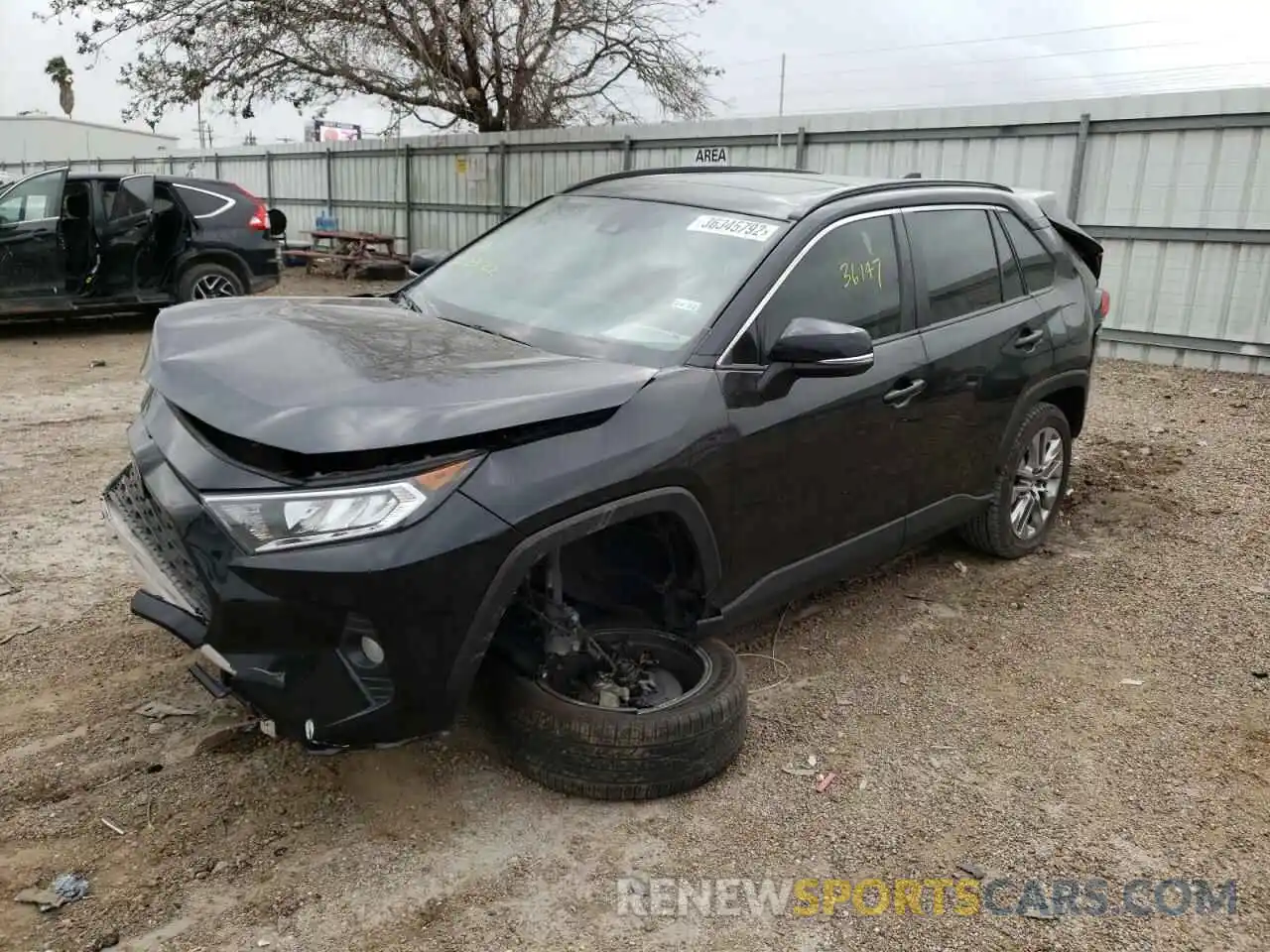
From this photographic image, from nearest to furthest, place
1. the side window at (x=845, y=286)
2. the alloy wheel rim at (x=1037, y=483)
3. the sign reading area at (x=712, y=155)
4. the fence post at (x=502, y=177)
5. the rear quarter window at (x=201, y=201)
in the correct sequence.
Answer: the side window at (x=845, y=286) → the alloy wheel rim at (x=1037, y=483) → the rear quarter window at (x=201, y=201) → the sign reading area at (x=712, y=155) → the fence post at (x=502, y=177)

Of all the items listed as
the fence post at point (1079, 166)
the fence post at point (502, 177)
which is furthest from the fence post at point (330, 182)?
the fence post at point (1079, 166)

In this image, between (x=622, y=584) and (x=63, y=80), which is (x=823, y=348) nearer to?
(x=622, y=584)

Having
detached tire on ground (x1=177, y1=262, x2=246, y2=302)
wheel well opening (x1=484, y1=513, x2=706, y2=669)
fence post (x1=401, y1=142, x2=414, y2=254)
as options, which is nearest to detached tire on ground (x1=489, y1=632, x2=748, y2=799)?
wheel well opening (x1=484, y1=513, x2=706, y2=669)

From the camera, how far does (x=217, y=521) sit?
8.07 ft

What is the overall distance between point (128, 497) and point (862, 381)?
2.44 metres

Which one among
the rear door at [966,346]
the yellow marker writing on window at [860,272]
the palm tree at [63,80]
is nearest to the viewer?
the yellow marker writing on window at [860,272]

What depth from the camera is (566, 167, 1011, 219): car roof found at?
145 inches

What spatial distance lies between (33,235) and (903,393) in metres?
9.61

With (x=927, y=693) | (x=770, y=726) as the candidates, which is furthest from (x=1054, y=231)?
(x=770, y=726)

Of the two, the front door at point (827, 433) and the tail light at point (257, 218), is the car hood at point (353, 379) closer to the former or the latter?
the front door at point (827, 433)

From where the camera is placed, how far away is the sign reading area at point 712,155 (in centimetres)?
1302

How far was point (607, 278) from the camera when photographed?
359 centimetres

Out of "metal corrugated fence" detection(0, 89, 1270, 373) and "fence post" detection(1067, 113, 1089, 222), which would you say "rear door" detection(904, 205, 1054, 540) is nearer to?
"metal corrugated fence" detection(0, 89, 1270, 373)
